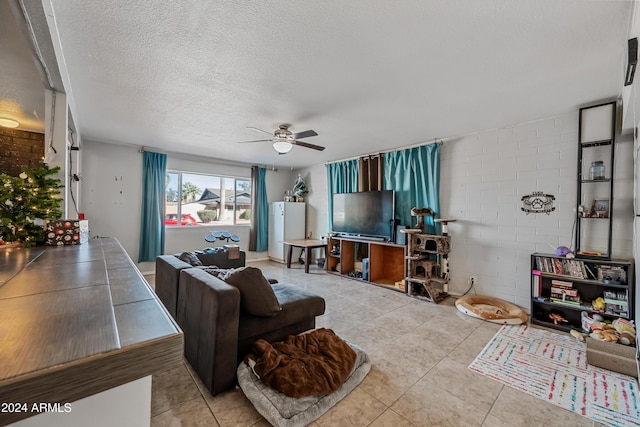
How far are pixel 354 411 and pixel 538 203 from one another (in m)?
3.13

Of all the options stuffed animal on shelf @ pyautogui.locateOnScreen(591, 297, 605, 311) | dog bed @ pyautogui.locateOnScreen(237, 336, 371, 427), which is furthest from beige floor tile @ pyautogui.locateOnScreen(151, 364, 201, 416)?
stuffed animal on shelf @ pyautogui.locateOnScreen(591, 297, 605, 311)

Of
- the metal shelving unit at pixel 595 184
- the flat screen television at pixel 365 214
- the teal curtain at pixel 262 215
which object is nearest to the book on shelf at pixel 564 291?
the metal shelving unit at pixel 595 184

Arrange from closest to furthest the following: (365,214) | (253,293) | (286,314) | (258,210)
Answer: (253,293), (286,314), (365,214), (258,210)

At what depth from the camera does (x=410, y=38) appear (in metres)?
1.72

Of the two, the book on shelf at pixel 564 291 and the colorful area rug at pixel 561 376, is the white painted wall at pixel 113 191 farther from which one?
the book on shelf at pixel 564 291

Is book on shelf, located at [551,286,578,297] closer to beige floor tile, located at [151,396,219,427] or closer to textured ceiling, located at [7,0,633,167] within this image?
textured ceiling, located at [7,0,633,167]

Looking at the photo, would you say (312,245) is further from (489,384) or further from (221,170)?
(489,384)

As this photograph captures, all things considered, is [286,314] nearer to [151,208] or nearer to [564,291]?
Answer: [564,291]

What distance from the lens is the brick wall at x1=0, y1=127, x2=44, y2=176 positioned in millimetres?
2480

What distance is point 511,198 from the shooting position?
3320 millimetres

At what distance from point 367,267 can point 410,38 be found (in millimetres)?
3531

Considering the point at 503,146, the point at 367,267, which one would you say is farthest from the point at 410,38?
the point at 367,267

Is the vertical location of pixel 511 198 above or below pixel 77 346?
above

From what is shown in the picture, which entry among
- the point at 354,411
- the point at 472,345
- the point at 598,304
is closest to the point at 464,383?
the point at 472,345
